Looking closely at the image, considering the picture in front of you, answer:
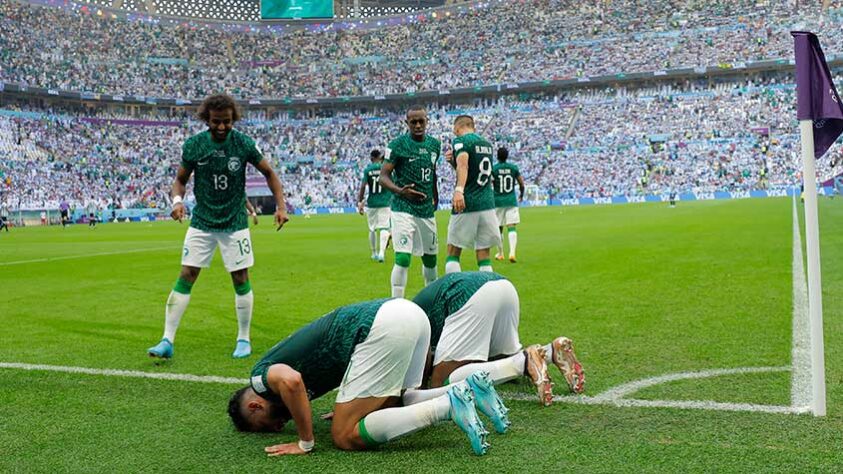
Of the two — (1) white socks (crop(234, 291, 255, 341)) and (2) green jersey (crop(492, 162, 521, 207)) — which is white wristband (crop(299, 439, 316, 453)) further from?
(2) green jersey (crop(492, 162, 521, 207))

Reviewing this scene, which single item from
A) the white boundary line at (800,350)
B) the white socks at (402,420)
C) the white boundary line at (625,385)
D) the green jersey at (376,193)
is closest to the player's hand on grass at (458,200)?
the white boundary line at (625,385)

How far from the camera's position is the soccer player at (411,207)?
8547 mm

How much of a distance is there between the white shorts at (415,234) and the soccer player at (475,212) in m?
0.70

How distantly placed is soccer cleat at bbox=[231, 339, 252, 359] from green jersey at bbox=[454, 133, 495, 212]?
3.58 metres

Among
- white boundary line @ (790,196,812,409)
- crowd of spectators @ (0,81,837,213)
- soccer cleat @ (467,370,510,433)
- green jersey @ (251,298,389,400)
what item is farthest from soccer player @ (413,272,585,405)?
crowd of spectators @ (0,81,837,213)

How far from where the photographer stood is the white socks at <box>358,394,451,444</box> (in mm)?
4066

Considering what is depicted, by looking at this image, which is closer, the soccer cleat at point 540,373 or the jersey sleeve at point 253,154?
the soccer cleat at point 540,373

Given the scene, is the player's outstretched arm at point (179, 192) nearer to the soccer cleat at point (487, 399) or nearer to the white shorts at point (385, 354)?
the white shorts at point (385, 354)

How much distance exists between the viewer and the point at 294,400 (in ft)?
13.2

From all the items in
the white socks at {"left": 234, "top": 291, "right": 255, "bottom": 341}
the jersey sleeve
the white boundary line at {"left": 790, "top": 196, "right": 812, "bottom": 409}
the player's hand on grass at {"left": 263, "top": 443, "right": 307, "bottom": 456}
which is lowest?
the white boundary line at {"left": 790, "top": 196, "right": 812, "bottom": 409}

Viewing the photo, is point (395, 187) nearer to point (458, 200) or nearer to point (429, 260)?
point (458, 200)

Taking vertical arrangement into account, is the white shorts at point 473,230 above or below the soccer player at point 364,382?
above

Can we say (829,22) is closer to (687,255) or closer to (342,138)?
(342,138)

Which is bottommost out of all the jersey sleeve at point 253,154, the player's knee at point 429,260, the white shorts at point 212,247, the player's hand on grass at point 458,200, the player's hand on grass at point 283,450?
the player's hand on grass at point 283,450
